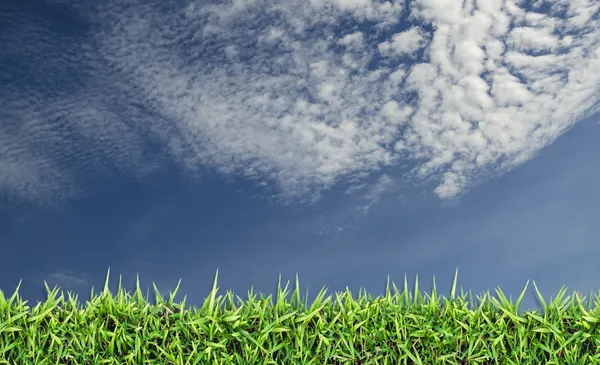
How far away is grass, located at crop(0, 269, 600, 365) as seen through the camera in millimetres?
4547

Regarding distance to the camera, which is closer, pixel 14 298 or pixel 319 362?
pixel 319 362

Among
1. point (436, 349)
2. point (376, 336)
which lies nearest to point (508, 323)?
point (436, 349)

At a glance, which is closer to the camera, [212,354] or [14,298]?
[212,354]

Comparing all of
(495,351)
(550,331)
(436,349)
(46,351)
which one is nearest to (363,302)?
(436,349)

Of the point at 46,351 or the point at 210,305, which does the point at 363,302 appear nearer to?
the point at 210,305

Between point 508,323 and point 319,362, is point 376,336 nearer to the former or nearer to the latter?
point 319,362

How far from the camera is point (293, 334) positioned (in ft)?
15.0

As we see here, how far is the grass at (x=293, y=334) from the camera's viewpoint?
14.9 ft

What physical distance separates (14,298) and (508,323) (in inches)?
147

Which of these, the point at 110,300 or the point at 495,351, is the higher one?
the point at 110,300

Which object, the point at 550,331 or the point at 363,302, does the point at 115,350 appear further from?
the point at 550,331

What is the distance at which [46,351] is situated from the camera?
4.64 meters

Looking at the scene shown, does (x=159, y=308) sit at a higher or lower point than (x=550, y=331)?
higher

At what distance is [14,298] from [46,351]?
53 centimetres
